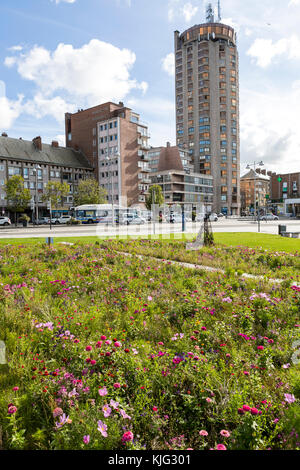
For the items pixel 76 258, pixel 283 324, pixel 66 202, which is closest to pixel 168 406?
pixel 283 324

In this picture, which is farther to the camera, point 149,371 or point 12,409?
point 149,371

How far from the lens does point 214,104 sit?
4348 inches

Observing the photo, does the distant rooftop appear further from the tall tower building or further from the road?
the tall tower building

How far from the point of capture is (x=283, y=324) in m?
4.32

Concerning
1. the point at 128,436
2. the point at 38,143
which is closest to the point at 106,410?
the point at 128,436

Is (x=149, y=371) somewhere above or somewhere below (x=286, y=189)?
below

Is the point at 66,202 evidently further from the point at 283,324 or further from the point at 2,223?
the point at 283,324

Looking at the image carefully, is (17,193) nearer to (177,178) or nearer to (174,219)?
(174,219)

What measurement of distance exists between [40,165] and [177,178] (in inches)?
1610

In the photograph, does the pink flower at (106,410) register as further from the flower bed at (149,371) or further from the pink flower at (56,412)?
the pink flower at (56,412)

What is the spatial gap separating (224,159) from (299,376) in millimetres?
116367

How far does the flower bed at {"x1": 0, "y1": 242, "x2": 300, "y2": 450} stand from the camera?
2.32 m

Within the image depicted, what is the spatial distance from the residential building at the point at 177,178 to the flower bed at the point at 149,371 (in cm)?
8756

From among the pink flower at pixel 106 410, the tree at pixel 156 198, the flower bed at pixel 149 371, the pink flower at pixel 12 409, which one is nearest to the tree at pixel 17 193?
the tree at pixel 156 198
